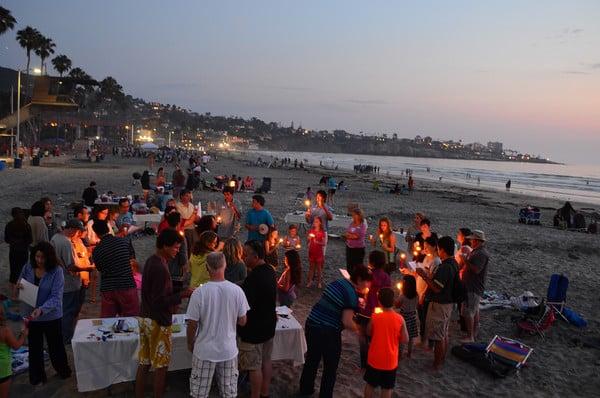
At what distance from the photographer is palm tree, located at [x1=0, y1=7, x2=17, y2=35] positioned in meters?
48.2

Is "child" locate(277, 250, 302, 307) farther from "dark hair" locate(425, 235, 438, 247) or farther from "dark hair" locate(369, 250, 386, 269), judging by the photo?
"dark hair" locate(425, 235, 438, 247)

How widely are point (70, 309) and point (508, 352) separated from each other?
6338 mm

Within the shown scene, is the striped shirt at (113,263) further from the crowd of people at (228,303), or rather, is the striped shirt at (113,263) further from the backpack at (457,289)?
the backpack at (457,289)

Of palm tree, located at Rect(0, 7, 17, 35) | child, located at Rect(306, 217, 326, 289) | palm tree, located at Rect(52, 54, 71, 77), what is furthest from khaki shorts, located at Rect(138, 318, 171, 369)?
palm tree, located at Rect(52, 54, 71, 77)

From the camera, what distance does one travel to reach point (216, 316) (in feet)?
12.9

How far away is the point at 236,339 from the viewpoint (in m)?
4.43

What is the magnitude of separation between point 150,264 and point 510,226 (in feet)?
69.4

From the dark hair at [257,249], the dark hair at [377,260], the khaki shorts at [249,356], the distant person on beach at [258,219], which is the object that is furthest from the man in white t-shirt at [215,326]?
the distant person on beach at [258,219]

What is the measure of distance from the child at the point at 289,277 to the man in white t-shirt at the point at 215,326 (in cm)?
191

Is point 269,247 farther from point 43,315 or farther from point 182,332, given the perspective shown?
point 43,315

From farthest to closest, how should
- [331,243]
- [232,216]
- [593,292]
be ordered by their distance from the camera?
1. [331,243]
2. [593,292]
3. [232,216]

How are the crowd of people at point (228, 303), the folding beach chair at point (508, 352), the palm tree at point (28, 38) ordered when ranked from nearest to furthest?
the crowd of people at point (228, 303), the folding beach chair at point (508, 352), the palm tree at point (28, 38)

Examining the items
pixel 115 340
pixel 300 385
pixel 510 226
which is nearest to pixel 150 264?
pixel 115 340

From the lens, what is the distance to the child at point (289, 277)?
19.6 feet
